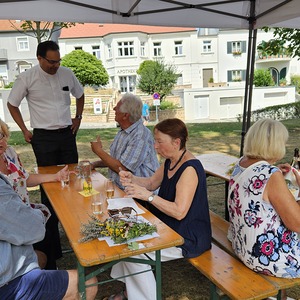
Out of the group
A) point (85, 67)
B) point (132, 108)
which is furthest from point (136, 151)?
point (85, 67)

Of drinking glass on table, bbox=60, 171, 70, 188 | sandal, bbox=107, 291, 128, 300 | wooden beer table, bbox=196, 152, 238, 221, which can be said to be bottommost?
sandal, bbox=107, 291, 128, 300

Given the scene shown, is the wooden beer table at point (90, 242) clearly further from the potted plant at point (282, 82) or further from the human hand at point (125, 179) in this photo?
the potted plant at point (282, 82)

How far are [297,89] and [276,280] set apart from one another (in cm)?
3961

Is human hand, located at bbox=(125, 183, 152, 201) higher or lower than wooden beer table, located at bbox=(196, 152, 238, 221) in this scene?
higher

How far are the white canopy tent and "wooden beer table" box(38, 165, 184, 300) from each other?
202 cm

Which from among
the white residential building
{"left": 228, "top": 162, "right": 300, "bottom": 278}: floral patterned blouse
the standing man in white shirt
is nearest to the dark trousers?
the standing man in white shirt

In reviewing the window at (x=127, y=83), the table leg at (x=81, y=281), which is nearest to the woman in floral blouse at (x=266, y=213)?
the table leg at (x=81, y=281)

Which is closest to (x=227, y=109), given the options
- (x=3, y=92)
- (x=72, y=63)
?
(x=72, y=63)

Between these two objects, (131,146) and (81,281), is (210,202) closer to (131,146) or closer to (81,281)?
(131,146)

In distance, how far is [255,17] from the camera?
426 centimetres

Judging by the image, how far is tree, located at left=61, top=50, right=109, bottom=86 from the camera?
30.3 metres

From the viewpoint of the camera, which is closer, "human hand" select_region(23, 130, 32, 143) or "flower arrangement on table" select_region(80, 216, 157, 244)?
"flower arrangement on table" select_region(80, 216, 157, 244)

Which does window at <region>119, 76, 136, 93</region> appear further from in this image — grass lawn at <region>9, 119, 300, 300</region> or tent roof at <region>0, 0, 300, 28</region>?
tent roof at <region>0, 0, 300, 28</region>

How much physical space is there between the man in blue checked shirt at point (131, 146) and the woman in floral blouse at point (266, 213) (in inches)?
44.4
